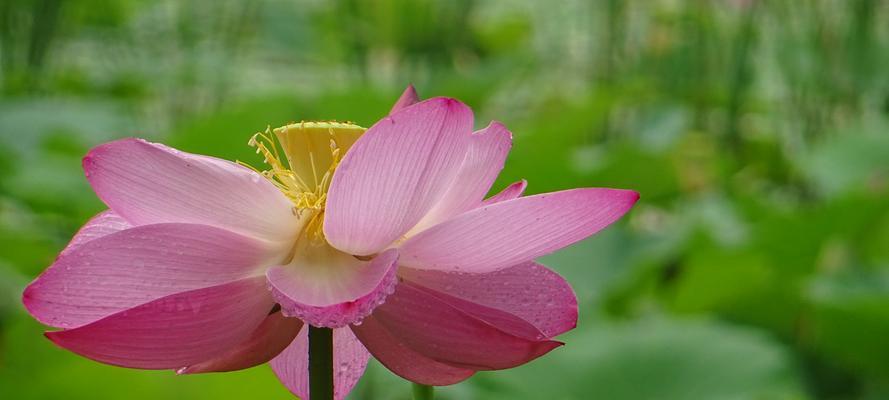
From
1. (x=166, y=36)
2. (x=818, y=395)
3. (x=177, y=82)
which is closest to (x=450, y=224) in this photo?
(x=818, y=395)

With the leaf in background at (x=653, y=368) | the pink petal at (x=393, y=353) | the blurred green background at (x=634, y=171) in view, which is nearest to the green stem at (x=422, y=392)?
the pink petal at (x=393, y=353)

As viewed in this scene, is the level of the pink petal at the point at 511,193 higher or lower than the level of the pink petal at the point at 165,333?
higher

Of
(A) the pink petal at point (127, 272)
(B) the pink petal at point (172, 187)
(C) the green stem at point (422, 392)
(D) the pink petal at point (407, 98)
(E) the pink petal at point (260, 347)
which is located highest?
(D) the pink petal at point (407, 98)

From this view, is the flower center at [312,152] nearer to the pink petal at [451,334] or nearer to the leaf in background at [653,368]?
the pink petal at [451,334]

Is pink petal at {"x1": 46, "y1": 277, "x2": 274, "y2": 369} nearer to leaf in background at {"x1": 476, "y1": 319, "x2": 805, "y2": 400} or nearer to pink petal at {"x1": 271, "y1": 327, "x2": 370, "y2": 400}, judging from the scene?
pink petal at {"x1": 271, "y1": 327, "x2": 370, "y2": 400}

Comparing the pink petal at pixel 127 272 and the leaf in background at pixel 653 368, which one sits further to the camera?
the leaf in background at pixel 653 368

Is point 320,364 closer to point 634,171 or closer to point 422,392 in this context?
point 422,392

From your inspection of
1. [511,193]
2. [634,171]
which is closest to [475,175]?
[511,193]

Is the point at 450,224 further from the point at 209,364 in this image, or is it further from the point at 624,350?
the point at 624,350

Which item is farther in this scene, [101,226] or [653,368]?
[653,368]
